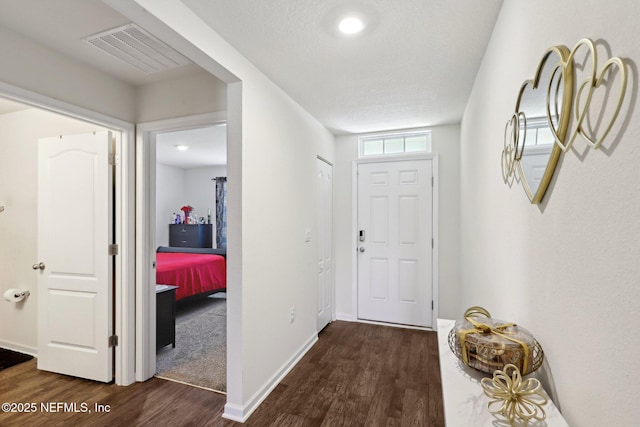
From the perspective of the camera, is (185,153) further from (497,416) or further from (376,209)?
(497,416)

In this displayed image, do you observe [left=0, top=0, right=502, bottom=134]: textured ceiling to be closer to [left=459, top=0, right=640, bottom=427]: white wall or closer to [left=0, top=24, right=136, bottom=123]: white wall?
[left=0, top=24, right=136, bottom=123]: white wall

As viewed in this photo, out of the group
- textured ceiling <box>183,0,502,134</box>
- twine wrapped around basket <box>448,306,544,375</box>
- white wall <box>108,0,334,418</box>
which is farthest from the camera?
white wall <box>108,0,334,418</box>

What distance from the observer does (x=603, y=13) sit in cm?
64

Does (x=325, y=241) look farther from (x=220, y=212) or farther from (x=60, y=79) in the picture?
(x=220, y=212)

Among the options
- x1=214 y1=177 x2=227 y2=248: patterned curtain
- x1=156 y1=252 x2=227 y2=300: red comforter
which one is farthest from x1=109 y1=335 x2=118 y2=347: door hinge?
x1=214 y1=177 x2=227 y2=248: patterned curtain

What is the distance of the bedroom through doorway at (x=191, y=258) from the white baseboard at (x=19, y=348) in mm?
1087

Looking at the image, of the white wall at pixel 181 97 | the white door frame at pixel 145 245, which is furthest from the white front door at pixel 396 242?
the white door frame at pixel 145 245

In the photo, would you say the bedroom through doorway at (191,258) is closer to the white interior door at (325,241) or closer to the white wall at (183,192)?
the white wall at (183,192)

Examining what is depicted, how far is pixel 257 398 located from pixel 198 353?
107 cm

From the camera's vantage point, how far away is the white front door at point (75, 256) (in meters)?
2.36

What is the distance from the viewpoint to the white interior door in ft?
Result: 11.3

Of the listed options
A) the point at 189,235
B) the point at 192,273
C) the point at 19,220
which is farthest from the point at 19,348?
the point at 189,235

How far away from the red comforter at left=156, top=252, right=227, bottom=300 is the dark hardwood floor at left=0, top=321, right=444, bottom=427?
1.54 metres

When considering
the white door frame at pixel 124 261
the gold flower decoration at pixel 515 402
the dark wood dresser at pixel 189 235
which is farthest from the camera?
the dark wood dresser at pixel 189 235
